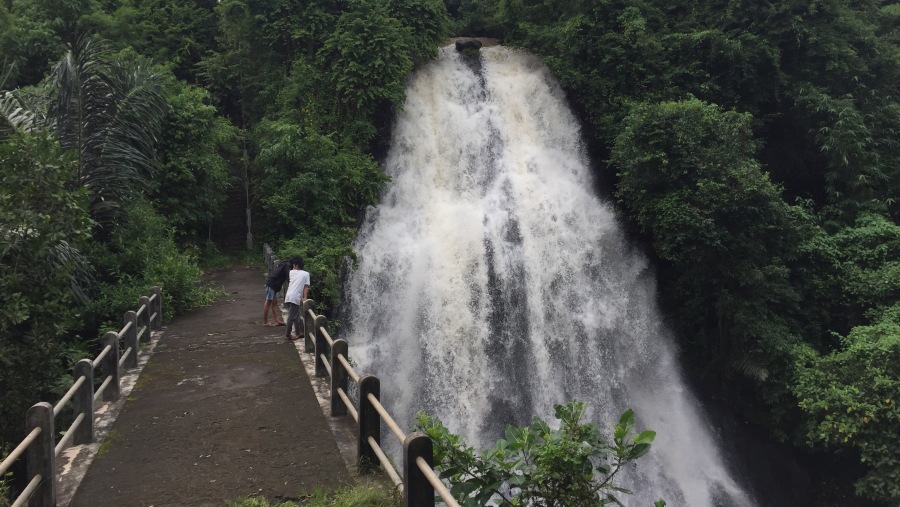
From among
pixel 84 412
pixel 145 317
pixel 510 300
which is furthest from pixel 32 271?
pixel 510 300

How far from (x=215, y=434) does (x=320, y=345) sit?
2.17 m

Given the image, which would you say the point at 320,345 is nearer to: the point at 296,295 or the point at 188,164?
the point at 296,295

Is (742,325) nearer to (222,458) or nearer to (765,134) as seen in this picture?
(765,134)

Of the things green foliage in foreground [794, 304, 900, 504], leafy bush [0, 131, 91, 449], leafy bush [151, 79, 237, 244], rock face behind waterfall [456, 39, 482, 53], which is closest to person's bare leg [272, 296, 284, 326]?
leafy bush [0, 131, 91, 449]

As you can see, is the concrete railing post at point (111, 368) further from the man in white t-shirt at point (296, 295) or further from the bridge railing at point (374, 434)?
the man in white t-shirt at point (296, 295)

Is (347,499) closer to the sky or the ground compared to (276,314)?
closer to the sky

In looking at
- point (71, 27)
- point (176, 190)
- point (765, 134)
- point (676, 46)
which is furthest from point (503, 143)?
point (71, 27)

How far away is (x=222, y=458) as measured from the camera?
5875mm

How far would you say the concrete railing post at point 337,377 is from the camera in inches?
266

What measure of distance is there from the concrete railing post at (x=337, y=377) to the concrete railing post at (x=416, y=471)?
8.22 ft

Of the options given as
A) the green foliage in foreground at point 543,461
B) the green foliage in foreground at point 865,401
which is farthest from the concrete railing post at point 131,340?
the green foliage in foreground at point 865,401

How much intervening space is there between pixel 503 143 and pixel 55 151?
1207 cm

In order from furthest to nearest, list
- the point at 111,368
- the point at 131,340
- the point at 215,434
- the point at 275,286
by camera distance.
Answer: the point at 275,286, the point at 131,340, the point at 111,368, the point at 215,434

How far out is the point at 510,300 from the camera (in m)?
14.9
